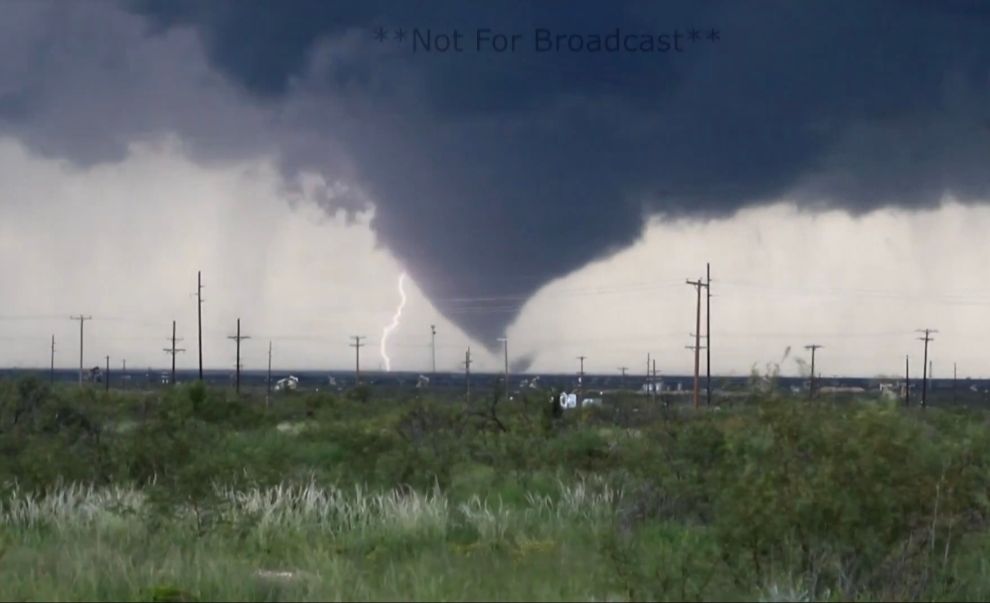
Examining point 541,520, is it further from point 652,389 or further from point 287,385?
point 287,385

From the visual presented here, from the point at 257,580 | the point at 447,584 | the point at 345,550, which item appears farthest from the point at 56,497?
the point at 447,584

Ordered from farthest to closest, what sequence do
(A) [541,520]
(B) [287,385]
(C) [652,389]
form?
(B) [287,385]
(C) [652,389]
(A) [541,520]

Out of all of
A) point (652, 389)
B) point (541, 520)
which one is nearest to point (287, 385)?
point (652, 389)

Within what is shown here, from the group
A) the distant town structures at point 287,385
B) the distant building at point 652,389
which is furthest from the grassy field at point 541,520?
the distant town structures at point 287,385

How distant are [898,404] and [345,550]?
6666mm

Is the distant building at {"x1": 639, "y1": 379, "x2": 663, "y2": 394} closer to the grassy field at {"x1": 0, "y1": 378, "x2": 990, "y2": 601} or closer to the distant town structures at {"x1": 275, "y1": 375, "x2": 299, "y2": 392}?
the distant town structures at {"x1": 275, "y1": 375, "x2": 299, "y2": 392}

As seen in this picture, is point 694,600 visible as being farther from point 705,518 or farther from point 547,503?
point 547,503

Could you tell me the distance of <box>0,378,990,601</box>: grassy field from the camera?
13.0 metres

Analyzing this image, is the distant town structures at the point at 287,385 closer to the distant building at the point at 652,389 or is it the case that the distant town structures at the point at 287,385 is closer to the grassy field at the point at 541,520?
the distant building at the point at 652,389

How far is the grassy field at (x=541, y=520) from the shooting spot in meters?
13.0

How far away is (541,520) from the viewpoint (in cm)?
1864

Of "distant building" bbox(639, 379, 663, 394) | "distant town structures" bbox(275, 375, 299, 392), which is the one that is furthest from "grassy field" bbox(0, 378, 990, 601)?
"distant town structures" bbox(275, 375, 299, 392)

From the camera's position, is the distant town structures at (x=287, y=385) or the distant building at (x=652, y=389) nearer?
the distant building at (x=652, y=389)

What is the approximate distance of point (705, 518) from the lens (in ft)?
62.3
